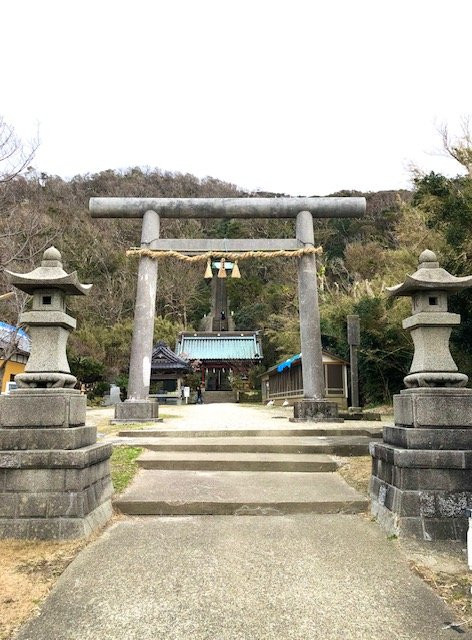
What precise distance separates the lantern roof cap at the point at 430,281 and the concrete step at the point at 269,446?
259 cm

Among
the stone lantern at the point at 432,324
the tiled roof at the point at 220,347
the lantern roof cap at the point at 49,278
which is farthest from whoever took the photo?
the tiled roof at the point at 220,347

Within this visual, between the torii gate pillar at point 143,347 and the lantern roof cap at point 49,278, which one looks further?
the torii gate pillar at point 143,347

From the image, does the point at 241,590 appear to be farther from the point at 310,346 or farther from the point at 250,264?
the point at 250,264

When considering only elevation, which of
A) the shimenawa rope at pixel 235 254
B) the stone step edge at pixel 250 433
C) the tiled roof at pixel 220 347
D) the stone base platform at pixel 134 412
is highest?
the shimenawa rope at pixel 235 254

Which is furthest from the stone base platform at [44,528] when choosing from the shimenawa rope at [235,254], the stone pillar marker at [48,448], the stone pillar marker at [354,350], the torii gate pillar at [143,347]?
the stone pillar marker at [354,350]

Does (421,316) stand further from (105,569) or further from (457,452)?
(105,569)

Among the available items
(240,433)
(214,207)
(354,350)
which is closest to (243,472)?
(240,433)

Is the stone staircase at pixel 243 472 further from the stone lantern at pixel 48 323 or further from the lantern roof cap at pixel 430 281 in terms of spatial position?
the lantern roof cap at pixel 430 281

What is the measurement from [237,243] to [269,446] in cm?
565

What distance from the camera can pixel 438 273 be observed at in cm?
440

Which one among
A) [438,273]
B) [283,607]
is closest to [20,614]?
[283,607]

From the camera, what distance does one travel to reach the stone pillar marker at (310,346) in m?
9.52

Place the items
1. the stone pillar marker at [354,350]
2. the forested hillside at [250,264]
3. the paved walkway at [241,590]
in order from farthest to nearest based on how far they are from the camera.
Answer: the stone pillar marker at [354,350]
the forested hillside at [250,264]
the paved walkway at [241,590]

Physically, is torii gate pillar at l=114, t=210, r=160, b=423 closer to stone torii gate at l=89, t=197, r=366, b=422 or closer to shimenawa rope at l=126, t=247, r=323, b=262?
stone torii gate at l=89, t=197, r=366, b=422
